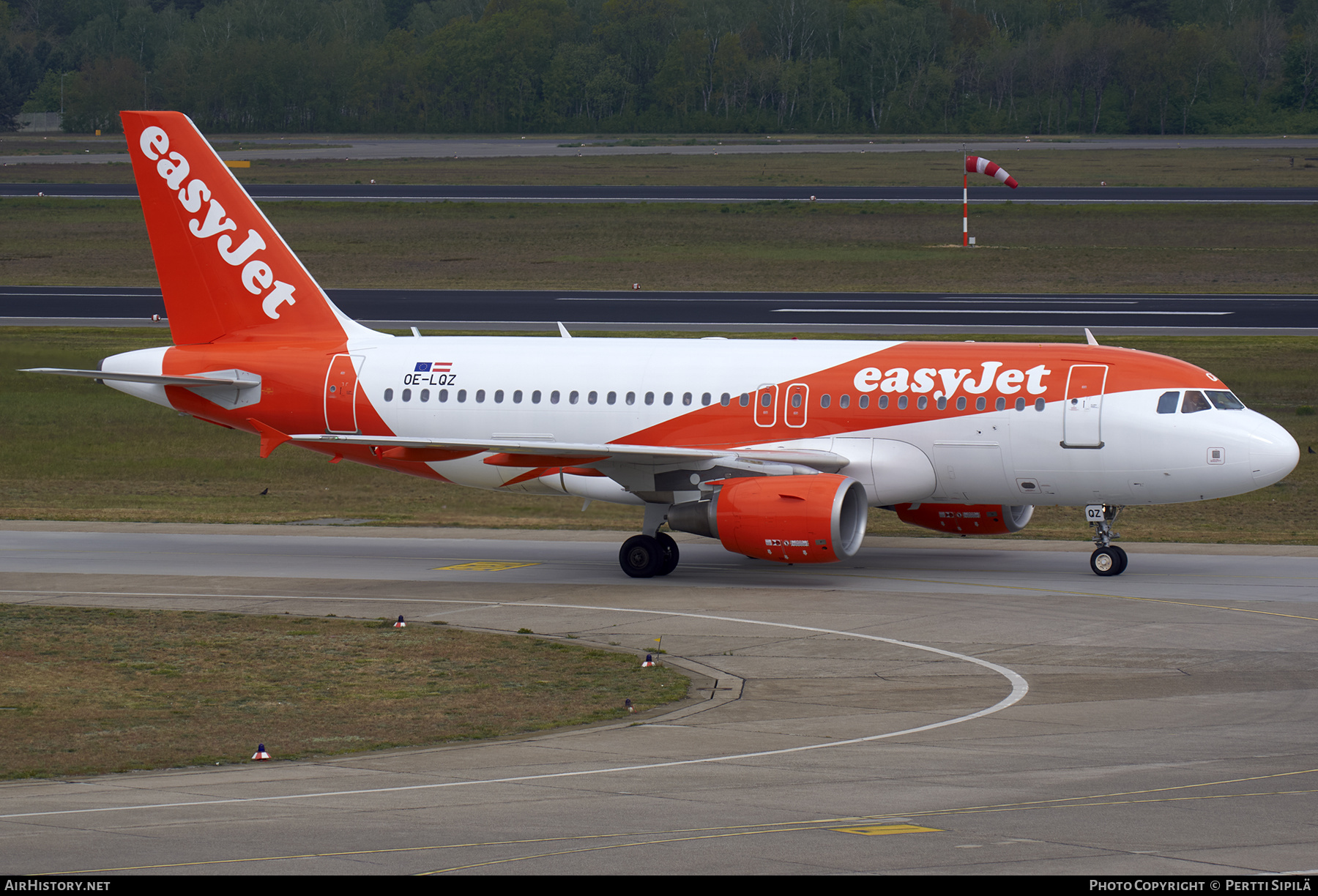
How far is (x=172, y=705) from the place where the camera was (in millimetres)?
21078

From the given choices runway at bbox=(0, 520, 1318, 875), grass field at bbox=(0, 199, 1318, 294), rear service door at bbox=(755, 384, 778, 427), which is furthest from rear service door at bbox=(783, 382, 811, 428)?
grass field at bbox=(0, 199, 1318, 294)

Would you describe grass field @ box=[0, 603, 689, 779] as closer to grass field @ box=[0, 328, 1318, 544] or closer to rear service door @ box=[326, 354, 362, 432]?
rear service door @ box=[326, 354, 362, 432]

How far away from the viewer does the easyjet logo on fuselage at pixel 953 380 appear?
102 feet

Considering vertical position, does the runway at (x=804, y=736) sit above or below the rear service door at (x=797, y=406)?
below

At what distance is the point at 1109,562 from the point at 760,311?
3867 cm

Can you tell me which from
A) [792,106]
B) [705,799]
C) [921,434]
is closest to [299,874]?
[705,799]

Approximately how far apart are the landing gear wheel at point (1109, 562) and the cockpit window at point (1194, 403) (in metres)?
2.92

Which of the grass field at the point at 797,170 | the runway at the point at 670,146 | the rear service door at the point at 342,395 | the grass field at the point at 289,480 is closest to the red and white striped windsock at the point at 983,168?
the grass field at the point at 289,480

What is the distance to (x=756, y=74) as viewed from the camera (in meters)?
178

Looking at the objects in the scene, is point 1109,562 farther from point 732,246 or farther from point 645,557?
point 732,246

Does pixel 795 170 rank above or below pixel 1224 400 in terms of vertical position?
above

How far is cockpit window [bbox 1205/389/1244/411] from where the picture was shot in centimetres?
3061

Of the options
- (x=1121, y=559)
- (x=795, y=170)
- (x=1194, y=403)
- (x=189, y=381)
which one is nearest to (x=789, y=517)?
(x=1121, y=559)

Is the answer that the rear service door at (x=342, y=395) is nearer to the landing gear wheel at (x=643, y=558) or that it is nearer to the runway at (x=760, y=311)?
the landing gear wheel at (x=643, y=558)
